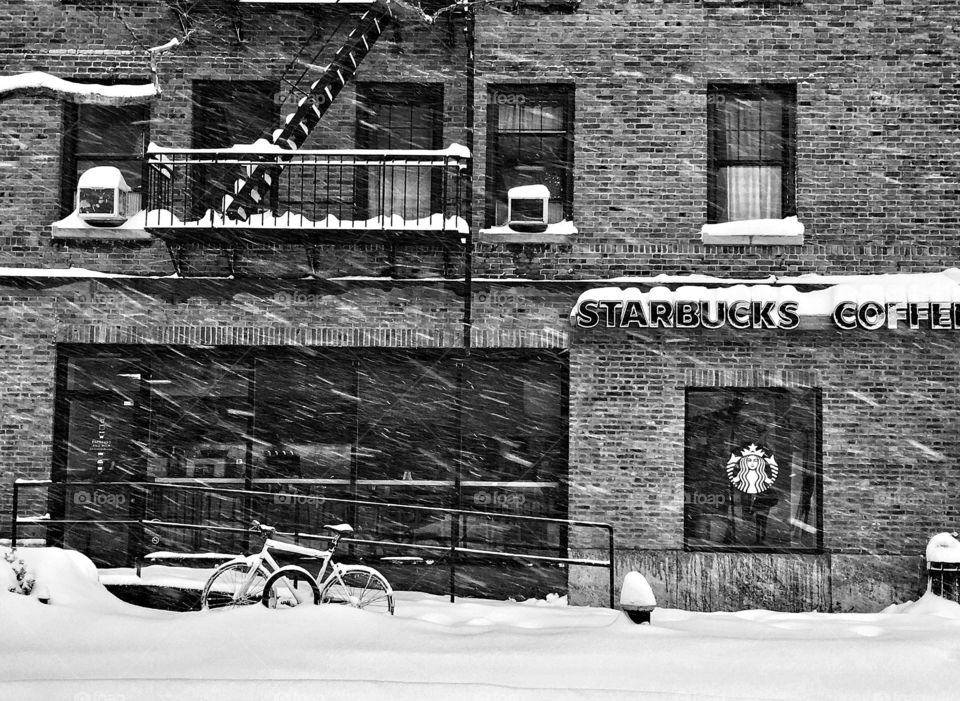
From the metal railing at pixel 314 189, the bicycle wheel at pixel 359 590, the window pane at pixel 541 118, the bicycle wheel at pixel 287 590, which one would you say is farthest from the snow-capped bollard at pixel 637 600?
→ the window pane at pixel 541 118

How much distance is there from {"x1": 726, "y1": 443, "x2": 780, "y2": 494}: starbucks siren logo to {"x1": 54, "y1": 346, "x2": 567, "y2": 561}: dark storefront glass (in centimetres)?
214

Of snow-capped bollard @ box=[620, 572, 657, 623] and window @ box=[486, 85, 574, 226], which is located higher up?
window @ box=[486, 85, 574, 226]

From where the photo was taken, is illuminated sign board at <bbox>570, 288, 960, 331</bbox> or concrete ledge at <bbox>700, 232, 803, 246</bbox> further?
concrete ledge at <bbox>700, 232, 803, 246</bbox>

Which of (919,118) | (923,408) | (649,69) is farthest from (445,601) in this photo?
(919,118)

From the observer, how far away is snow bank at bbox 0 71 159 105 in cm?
935

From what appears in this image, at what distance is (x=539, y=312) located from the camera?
39.2ft

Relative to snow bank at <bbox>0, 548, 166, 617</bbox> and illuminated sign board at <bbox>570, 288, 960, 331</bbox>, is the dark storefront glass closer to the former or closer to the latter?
illuminated sign board at <bbox>570, 288, 960, 331</bbox>

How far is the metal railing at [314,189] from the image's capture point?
1131 cm

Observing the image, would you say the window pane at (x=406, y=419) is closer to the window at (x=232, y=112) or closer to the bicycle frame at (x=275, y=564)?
the bicycle frame at (x=275, y=564)

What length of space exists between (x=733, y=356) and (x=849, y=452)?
6.03 feet

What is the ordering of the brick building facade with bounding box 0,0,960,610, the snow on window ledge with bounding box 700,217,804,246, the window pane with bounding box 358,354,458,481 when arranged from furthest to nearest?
the window pane with bounding box 358,354,458,481, the snow on window ledge with bounding box 700,217,804,246, the brick building facade with bounding box 0,0,960,610

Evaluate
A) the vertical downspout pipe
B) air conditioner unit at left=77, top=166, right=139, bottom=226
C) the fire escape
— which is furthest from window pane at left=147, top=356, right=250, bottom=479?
the vertical downspout pipe

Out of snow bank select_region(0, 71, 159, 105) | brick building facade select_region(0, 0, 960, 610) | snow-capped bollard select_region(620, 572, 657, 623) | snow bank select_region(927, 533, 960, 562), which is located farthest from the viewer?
brick building facade select_region(0, 0, 960, 610)

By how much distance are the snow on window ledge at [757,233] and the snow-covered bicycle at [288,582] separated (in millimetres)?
5829
